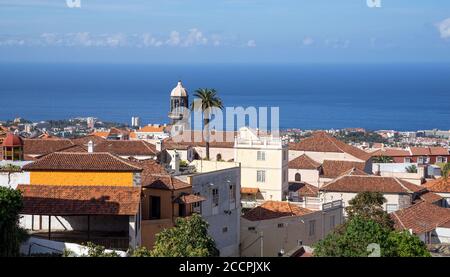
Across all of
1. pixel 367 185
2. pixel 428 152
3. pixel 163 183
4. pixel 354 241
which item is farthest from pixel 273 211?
pixel 428 152

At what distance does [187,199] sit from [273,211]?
934 centimetres

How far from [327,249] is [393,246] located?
11.9 ft

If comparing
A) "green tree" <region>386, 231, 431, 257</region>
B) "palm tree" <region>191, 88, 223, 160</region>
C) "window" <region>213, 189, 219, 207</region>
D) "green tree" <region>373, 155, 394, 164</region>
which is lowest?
"green tree" <region>386, 231, 431, 257</region>

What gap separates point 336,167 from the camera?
209ft

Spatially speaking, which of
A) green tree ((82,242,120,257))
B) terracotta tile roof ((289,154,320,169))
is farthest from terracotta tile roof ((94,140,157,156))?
green tree ((82,242,120,257))

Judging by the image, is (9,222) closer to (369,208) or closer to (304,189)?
(369,208)

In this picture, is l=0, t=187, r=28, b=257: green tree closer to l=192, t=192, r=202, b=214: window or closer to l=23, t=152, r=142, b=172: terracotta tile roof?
l=23, t=152, r=142, b=172: terracotta tile roof

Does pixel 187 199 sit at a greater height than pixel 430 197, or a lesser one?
greater

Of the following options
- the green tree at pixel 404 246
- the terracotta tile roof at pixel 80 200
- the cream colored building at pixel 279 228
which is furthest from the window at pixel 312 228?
the terracotta tile roof at pixel 80 200

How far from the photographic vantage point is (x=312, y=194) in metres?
55.5

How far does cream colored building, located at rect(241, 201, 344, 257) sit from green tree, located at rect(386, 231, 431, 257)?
35.9ft

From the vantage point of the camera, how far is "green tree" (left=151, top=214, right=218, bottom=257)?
25.9 metres

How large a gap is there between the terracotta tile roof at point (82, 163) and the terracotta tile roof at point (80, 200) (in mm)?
1292
